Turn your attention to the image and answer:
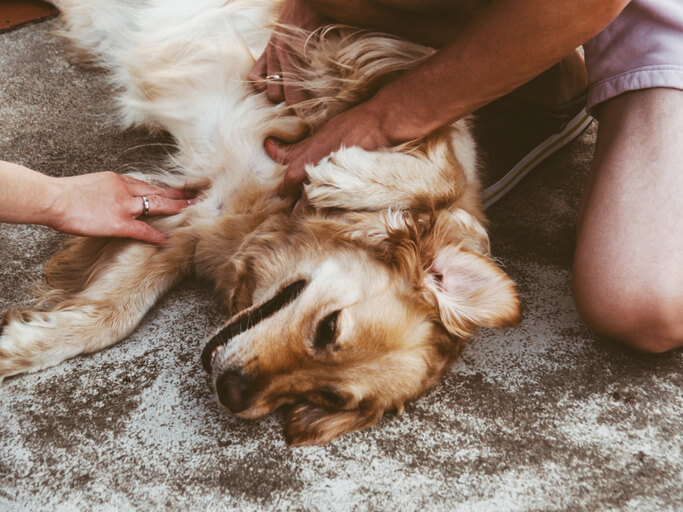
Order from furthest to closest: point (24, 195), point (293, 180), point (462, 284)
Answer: point (293, 180) → point (462, 284) → point (24, 195)

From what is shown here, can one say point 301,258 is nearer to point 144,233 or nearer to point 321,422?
point 321,422

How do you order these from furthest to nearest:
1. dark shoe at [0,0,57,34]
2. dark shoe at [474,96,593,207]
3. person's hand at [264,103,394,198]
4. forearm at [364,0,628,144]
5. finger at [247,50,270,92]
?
dark shoe at [0,0,57,34], dark shoe at [474,96,593,207], finger at [247,50,270,92], person's hand at [264,103,394,198], forearm at [364,0,628,144]

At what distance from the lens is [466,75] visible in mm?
1931

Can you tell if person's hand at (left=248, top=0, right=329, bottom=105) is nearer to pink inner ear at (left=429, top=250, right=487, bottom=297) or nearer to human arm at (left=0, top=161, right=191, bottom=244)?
human arm at (left=0, top=161, right=191, bottom=244)

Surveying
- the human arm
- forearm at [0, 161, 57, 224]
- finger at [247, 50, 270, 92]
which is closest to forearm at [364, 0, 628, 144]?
finger at [247, 50, 270, 92]

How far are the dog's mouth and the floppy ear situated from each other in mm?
508

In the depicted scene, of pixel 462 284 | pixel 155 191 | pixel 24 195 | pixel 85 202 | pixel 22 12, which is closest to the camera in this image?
pixel 24 195

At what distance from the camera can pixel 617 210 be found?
207 centimetres

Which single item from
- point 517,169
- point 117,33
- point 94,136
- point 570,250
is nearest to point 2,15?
point 117,33

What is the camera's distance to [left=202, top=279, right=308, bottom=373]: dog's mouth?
1906 mm

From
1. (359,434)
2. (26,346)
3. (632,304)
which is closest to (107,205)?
(26,346)

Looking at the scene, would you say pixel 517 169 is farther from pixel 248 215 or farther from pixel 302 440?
pixel 302 440

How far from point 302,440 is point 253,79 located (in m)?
1.62

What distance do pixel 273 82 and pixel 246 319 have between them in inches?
44.0
